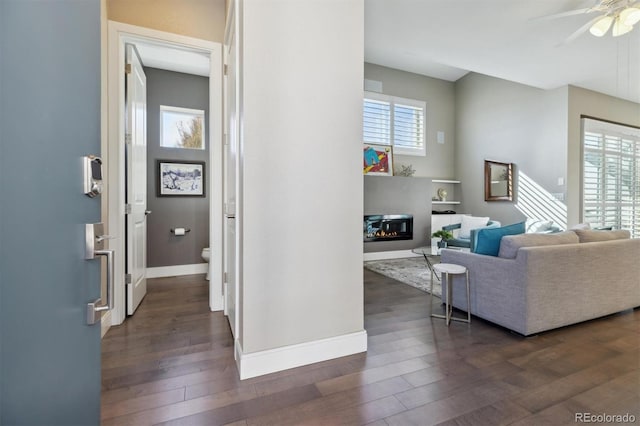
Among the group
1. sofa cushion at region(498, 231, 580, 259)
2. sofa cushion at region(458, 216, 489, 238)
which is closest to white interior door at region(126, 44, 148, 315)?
sofa cushion at region(498, 231, 580, 259)

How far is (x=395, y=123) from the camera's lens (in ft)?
20.5

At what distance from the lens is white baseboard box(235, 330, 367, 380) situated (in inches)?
69.9

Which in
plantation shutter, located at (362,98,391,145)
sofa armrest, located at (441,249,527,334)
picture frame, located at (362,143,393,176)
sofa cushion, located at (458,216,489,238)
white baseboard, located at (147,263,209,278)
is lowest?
white baseboard, located at (147,263,209,278)

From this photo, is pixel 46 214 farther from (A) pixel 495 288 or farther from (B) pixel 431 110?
(B) pixel 431 110

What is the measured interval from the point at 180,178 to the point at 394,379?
3894 millimetres

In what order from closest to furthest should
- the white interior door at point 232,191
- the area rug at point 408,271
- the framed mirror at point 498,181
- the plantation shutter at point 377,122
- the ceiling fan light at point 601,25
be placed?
the white interior door at point 232,191, the ceiling fan light at point 601,25, the area rug at point 408,271, the framed mirror at point 498,181, the plantation shutter at point 377,122

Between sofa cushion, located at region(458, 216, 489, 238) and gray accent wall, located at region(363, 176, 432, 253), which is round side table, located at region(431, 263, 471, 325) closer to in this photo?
gray accent wall, located at region(363, 176, 432, 253)

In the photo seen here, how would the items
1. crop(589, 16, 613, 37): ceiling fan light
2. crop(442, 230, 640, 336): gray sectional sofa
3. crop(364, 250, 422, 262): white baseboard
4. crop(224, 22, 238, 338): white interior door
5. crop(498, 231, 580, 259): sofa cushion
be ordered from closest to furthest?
1. crop(224, 22, 238, 338): white interior door
2. crop(442, 230, 640, 336): gray sectional sofa
3. crop(498, 231, 580, 259): sofa cushion
4. crop(589, 16, 613, 37): ceiling fan light
5. crop(364, 250, 422, 262): white baseboard

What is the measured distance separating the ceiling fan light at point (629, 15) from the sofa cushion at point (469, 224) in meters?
3.18

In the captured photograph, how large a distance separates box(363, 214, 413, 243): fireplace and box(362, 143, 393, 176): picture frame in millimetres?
885

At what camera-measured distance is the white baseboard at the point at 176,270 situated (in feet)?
13.6

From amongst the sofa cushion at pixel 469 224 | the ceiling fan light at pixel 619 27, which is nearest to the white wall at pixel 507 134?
the sofa cushion at pixel 469 224

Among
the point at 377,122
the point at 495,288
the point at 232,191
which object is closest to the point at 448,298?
the point at 495,288

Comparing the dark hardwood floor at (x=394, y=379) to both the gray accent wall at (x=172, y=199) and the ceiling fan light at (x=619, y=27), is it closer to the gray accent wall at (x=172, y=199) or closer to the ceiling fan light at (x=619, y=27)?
the gray accent wall at (x=172, y=199)
